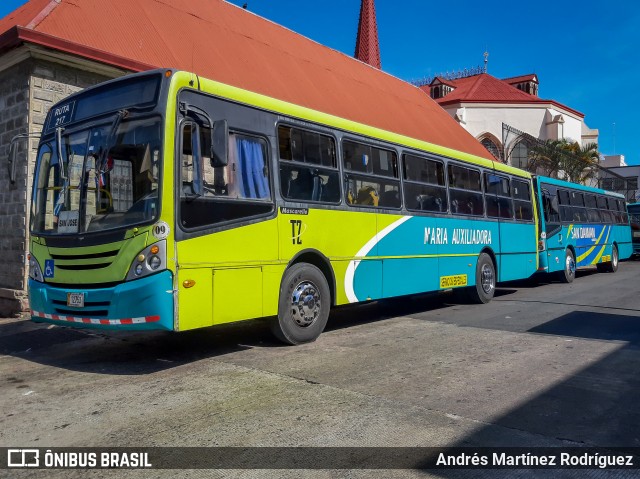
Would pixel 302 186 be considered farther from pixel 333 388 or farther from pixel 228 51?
pixel 228 51

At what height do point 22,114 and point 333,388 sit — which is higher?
point 22,114

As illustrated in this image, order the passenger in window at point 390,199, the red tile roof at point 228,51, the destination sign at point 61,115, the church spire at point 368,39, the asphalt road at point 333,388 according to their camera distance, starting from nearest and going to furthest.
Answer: the asphalt road at point 333,388, the destination sign at point 61,115, the passenger in window at point 390,199, the red tile roof at point 228,51, the church spire at point 368,39

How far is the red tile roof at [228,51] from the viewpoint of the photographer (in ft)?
35.6

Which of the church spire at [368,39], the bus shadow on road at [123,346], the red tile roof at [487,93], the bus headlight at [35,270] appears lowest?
the bus shadow on road at [123,346]

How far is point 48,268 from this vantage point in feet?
20.7

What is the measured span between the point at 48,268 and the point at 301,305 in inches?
122

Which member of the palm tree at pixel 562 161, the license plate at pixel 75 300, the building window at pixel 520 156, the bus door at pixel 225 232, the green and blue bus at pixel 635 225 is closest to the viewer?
the bus door at pixel 225 232

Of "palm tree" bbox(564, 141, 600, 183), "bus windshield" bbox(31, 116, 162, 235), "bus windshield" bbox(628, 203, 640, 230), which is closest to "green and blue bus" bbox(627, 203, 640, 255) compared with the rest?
"bus windshield" bbox(628, 203, 640, 230)

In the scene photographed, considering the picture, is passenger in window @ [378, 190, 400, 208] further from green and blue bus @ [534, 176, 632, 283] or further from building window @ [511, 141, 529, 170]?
building window @ [511, 141, 529, 170]

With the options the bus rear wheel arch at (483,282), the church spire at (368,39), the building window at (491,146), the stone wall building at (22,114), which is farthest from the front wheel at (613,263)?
the church spire at (368,39)

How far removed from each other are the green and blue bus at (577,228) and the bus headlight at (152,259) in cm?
1149

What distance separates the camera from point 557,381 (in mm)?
5406

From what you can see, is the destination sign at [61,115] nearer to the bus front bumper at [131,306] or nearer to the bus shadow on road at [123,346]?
the bus front bumper at [131,306]

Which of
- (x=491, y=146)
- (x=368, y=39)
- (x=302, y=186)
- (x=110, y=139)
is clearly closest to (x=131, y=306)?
(x=110, y=139)
